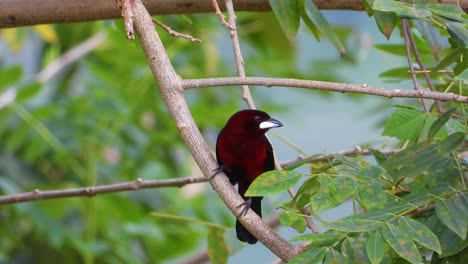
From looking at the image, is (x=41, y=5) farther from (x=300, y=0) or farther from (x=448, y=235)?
(x=448, y=235)

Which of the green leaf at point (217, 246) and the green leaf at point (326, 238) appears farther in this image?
the green leaf at point (217, 246)

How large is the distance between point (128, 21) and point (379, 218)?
0.62 metres

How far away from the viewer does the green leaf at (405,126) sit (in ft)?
7.27

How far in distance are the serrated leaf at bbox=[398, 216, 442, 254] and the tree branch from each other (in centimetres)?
81

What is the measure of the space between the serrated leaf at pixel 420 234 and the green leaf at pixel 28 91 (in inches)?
78.8

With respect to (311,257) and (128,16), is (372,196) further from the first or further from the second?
(128,16)

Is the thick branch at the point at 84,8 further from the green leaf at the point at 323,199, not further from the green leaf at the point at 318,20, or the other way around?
the green leaf at the point at 323,199

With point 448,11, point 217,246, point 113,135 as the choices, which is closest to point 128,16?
point 448,11

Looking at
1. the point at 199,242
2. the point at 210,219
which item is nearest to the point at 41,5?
the point at 210,219

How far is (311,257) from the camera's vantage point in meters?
1.75

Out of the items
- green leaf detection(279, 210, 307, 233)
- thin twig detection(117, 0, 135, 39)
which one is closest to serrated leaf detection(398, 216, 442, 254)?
green leaf detection(279, 210, 307, 233)

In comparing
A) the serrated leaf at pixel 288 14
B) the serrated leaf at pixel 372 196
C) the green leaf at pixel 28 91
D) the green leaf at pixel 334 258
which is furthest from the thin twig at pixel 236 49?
the green leaf at pixel 28 91

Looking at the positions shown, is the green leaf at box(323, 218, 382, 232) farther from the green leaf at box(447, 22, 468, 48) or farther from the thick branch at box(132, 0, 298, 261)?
the green leaf at box(447, 22, 468, 48)

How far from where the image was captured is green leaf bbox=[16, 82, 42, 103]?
3.44m
